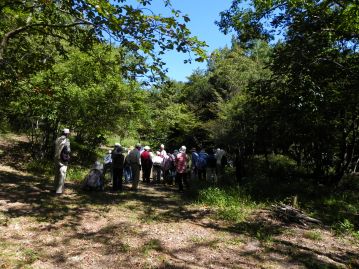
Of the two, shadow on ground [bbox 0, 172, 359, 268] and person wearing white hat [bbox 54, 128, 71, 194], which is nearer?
shadow on ground [bbox 0, 172, 359, 268]

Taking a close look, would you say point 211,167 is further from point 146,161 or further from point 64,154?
point 64,154

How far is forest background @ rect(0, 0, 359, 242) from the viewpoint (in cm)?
776

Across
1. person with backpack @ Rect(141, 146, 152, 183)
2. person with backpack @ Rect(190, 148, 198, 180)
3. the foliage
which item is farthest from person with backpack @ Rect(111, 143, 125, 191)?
person with backpack @ Rect(190, 148, 198, 180)

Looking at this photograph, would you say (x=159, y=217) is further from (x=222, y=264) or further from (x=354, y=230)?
(x=354, y=230)

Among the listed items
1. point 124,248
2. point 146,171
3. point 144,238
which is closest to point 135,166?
point 146,171

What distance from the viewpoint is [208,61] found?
25.4 ft

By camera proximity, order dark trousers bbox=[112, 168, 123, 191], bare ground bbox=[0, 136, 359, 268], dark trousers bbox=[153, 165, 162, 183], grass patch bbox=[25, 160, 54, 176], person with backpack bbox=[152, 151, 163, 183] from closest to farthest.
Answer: bare ground bbox=[0, 136, 359, 268], dark trousers bbox=[112, 168, 123, 191], grass patch bbox=[25, 160, 54, 176], person with backpack bbox=[152, 151, 163, 183], dark trousers bbox=[153, 165, 162, 183]

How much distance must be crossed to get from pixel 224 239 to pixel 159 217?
202 cm

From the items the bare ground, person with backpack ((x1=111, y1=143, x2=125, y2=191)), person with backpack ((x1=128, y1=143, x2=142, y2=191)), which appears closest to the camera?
the bare ground

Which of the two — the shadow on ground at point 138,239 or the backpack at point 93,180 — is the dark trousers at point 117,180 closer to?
the backpack at point 93,180

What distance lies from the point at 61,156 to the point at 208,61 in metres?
5.33

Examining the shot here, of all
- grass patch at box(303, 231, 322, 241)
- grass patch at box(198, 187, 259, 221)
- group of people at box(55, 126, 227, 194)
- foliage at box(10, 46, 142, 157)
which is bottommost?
grass patch at box(303, 231, 322, 241)

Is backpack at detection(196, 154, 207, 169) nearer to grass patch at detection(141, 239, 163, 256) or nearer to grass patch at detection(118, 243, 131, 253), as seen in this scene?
grass patch at detection(141, 239, 163, 256)

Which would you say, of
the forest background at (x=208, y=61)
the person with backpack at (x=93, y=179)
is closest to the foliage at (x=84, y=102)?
the forest background at (x=208, y=61)
